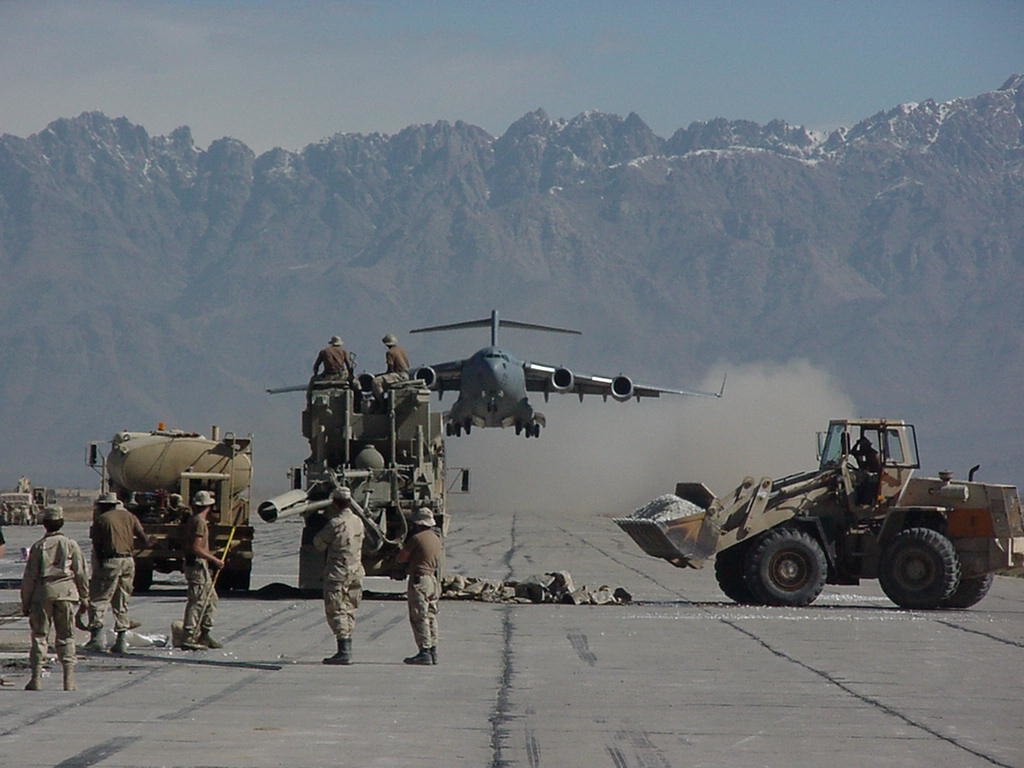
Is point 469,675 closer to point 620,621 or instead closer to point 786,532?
point 620,621

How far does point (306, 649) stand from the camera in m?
20.6

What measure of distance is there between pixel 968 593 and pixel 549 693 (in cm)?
1287

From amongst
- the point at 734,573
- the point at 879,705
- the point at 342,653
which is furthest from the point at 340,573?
the point at 734,573

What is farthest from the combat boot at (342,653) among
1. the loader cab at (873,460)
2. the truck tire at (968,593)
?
the truck tire at (968,593)

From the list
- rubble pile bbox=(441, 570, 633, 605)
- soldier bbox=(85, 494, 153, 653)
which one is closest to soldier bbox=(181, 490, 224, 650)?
soldier bbox=(85, 494, 153, 653)

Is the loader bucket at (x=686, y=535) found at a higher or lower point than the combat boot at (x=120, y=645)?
higher

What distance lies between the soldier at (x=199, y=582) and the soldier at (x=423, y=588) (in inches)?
85.7

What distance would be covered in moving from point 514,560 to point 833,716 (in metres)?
26.9

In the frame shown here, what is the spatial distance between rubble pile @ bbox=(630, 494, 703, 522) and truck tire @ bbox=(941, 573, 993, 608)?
403 cm

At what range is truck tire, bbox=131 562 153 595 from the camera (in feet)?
94.3

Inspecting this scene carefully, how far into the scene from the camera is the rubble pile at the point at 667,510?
27484mm

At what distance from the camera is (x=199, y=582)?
1981 centimetres

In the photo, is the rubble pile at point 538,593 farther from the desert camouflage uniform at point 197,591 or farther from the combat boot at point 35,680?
the combat boot at point 35,680

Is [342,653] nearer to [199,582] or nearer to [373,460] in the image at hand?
[199,582]
